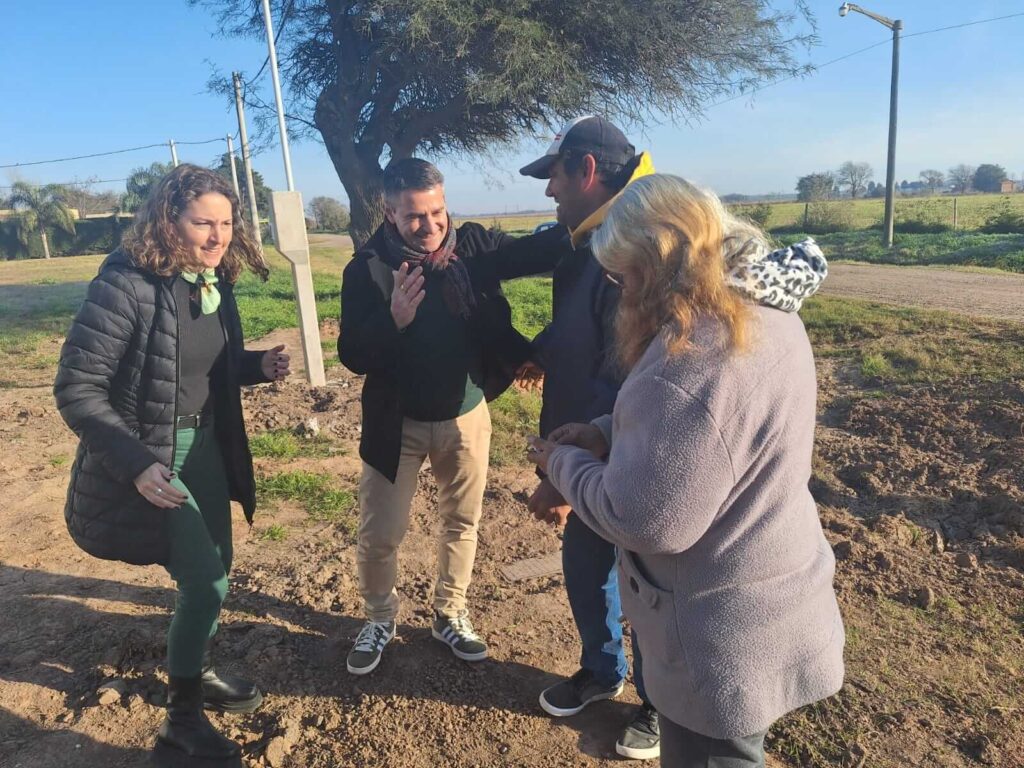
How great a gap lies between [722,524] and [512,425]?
4608 millimetres

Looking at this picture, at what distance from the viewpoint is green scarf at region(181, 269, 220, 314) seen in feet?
7.85

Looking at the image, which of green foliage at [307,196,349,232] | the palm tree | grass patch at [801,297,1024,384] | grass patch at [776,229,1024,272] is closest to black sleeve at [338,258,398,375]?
grass patch at [801,297,1024,384]

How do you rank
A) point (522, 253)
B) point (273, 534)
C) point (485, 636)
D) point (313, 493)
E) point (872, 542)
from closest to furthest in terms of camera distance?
point (522, 253) → point (485, 636) → point (872, 542) → point (273, 534) → point (313, 493)

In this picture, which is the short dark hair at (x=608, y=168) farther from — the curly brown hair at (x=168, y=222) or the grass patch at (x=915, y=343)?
the grass patch at (x=915, y=343)

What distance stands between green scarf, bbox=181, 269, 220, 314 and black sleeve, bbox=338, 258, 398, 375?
0.43 meters

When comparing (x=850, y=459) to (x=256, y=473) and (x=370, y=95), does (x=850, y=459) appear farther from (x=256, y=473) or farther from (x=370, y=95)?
(x=370, y=95)

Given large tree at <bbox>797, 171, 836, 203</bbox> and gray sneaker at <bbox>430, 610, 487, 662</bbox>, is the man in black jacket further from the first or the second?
large tree at <bbox>797, 171, 836, 203</bbox>

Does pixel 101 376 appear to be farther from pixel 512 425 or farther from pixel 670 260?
pixel 512 425

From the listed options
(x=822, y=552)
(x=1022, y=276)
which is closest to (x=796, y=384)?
(x=822, y=552)

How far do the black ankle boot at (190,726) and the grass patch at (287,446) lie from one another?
2905mm

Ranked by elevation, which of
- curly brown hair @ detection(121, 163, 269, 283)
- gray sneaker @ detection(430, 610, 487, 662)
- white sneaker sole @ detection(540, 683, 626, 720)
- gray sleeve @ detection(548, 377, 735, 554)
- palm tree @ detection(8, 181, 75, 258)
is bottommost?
white sneaker sole @ detection(540, 683, 626, 720)

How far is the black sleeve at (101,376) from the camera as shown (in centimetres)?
213

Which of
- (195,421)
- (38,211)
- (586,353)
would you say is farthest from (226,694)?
(38,211)

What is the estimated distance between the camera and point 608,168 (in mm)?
2357
